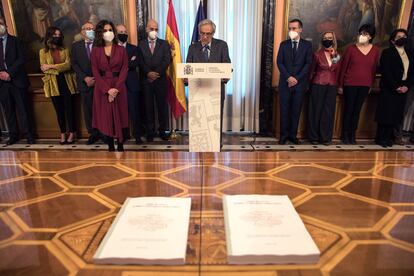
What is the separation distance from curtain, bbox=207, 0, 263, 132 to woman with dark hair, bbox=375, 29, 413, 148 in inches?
78.3

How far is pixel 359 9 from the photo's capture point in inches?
215

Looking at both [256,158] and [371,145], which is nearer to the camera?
[256,158]

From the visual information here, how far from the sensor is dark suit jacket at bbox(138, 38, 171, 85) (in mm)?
5320

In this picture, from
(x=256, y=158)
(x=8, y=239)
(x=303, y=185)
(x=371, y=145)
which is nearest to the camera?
(x=8, y=239)

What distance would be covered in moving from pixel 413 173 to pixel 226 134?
464cm

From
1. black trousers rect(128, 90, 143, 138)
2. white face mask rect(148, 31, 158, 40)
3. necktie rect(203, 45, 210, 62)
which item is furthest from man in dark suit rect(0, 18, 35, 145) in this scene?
necktie rect(203, 45, 210, 62)

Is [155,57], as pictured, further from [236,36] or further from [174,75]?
[236,36]

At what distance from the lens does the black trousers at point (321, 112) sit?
5274 mm

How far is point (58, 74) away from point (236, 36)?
3.00 metres

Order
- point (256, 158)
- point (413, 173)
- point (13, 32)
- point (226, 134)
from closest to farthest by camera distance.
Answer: point (413, 173), point (256, 158), point (13, 32), point (226, 134)

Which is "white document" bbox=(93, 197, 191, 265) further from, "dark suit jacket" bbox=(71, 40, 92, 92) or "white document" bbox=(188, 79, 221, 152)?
"dark suit jacket" bbox=(71, 40, 92, 92)

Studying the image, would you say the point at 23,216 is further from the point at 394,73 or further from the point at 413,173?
the point at 394,73

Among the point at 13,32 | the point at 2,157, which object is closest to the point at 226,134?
the point at 13,32

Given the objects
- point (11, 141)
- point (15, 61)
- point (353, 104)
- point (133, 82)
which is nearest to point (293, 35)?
point (353, 104)
